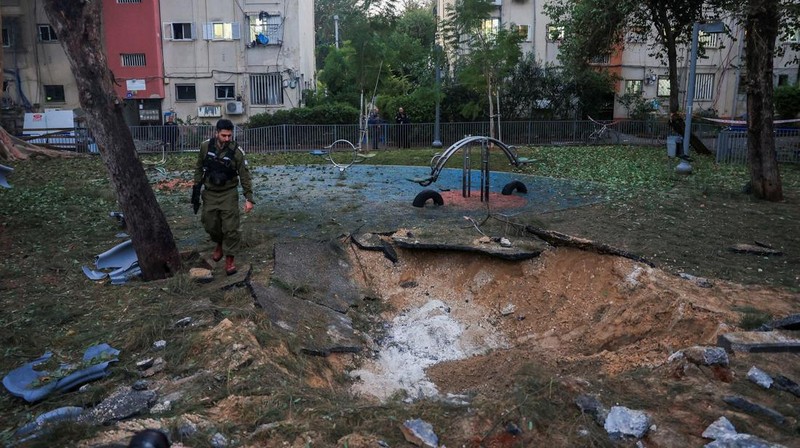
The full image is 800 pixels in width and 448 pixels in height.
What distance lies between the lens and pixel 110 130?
7586 mm

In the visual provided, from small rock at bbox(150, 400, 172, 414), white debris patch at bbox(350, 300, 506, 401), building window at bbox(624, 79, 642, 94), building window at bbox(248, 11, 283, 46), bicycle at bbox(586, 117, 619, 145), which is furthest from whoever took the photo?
building window at bbox(624, 79, 642, 94)

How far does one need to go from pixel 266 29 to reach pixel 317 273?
23210 mm

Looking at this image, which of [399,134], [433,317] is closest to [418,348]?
[433,317]

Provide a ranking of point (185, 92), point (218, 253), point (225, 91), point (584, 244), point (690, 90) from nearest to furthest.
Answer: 1. point (584, 244)
2. point (218, 253)
3. point (690, 90)
4. point (185, 92)
5. point (225, 91)

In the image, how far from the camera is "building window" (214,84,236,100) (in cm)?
2905

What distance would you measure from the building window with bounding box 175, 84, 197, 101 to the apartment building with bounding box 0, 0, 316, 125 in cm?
4

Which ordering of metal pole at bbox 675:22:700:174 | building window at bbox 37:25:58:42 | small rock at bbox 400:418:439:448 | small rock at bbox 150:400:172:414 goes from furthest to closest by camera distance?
1. building window at bbox 37:25:58:42
2. metal pole at bbox 675:22:700:174
3. small rock at bbox 150:400:172:414
4. small rock at bbox 400:418:439:448

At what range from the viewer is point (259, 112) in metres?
29.3

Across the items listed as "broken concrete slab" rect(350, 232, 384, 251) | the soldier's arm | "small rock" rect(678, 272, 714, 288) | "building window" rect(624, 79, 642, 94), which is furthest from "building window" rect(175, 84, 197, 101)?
"small rock" rect(678, 272, 714, 288)

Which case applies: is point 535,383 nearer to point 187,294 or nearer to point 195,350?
point 195,350

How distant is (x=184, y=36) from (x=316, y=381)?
87.0 feet

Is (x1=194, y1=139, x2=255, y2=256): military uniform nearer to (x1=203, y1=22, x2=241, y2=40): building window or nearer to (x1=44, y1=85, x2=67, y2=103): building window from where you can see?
(x1=203, y1=22, x2=241, y2=40): building window

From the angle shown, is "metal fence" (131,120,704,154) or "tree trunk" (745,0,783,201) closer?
"tree trunk" (745,0,783,201)

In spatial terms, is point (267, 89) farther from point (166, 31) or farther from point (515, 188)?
point (515, 188)
